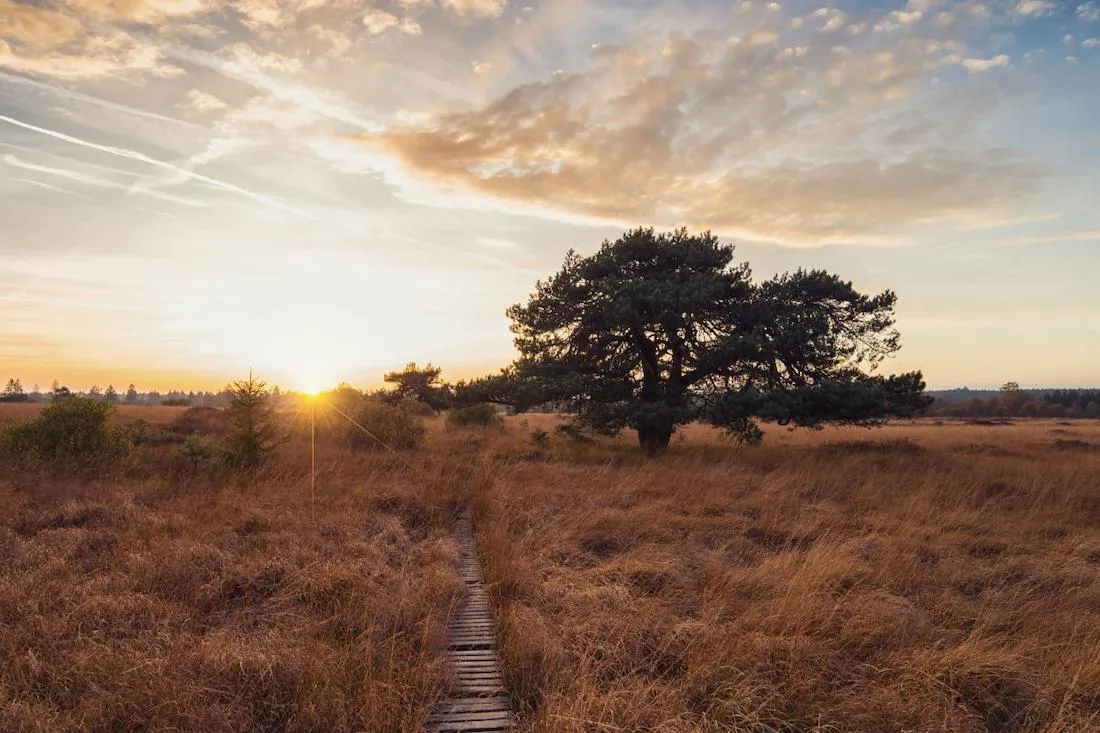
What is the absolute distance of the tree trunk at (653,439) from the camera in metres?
19.8

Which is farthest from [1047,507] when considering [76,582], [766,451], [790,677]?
[76,582]

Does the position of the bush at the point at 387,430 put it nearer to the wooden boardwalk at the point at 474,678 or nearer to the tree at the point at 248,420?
the tree at the point at 248,420

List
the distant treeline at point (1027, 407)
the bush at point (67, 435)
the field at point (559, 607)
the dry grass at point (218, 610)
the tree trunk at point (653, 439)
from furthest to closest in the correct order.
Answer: the distant treeline at point (1027, 407) → the tree trunk at point (653, 439) → the bush at point (67, 435) → the field at point (559, 607) → the dry grass at point (218, 610)

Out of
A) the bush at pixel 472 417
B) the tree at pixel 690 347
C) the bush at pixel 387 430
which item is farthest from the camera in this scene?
the bush at pixel 472 417

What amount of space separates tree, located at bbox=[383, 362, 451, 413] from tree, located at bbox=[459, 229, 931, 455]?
4.49ft

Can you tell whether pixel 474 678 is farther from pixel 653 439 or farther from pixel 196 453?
pixel 653 439

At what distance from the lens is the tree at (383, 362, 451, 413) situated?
21250 millimetres

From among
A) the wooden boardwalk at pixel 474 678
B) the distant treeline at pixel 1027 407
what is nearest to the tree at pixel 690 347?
the wooden boardwalk at pixel 474 678

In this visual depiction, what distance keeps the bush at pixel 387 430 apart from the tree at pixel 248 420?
6.51 meters

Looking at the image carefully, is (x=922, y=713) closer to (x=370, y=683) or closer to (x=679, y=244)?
(x=370, y=683)

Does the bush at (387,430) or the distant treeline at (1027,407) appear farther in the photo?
the distant treeline at (1027,407)

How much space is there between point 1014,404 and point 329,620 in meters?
110

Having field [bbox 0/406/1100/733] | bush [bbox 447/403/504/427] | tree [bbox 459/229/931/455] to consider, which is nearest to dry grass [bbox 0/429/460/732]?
field [bbox 0/406/1100/733]

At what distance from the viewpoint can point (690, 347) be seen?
1948 cm
